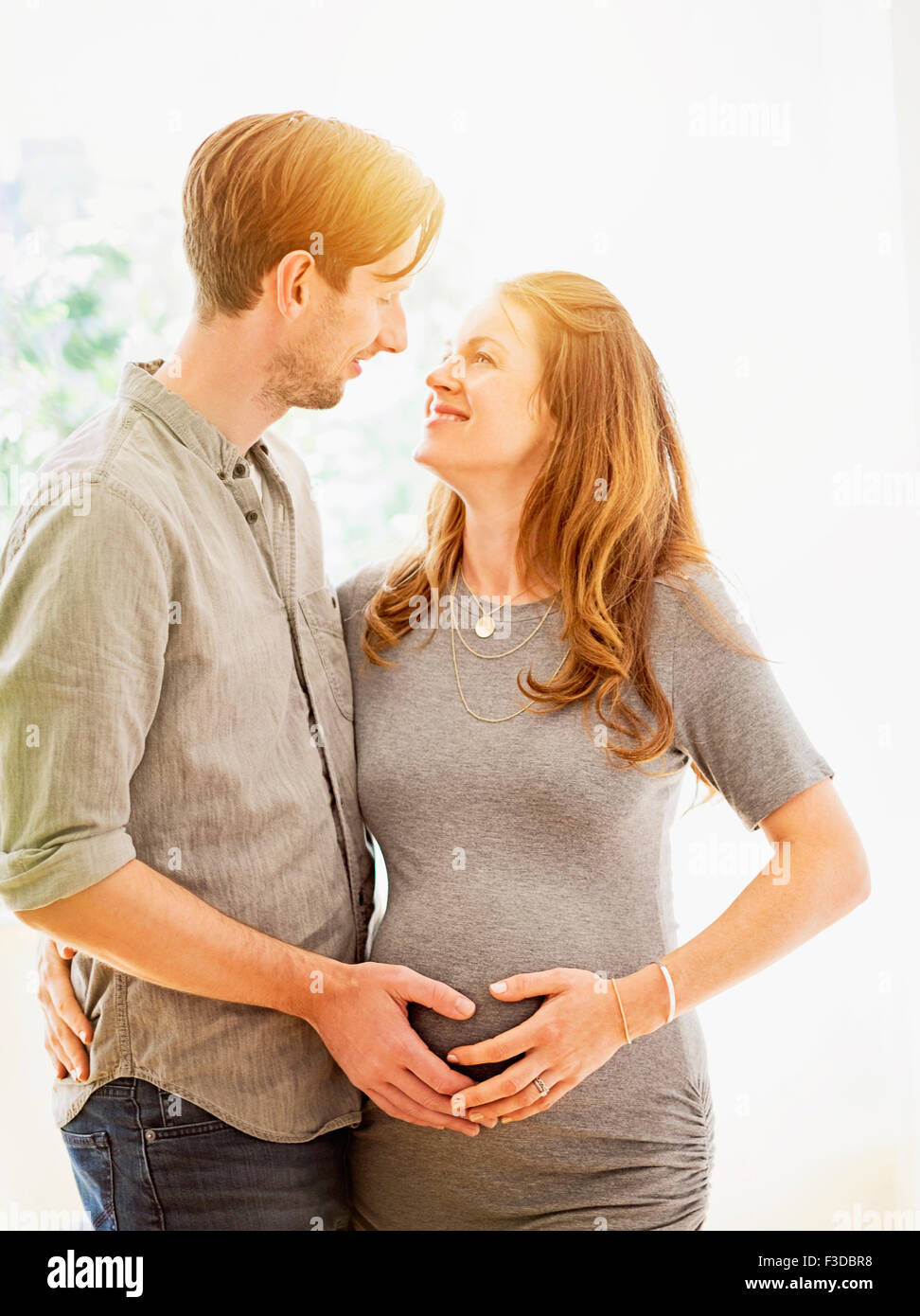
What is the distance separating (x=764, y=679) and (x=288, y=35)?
4.85 ft

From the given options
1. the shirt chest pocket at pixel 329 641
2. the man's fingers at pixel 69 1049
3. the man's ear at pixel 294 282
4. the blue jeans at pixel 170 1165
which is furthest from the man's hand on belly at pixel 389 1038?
the man's ear at pixel 294 282

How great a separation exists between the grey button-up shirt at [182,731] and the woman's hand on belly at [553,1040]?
0.20m

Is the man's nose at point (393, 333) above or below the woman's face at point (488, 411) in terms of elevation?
above

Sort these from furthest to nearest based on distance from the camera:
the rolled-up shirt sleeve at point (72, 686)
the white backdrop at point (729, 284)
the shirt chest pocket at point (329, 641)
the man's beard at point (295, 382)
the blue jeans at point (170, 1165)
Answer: the white backdrop at point (729, 284) < the shirt chest pocket at point (329, 641) < the man's beard at point (295, 382) < the blue jeans at point (170, 1165) < the rolled-up shirt sleeve at point (72, 686)

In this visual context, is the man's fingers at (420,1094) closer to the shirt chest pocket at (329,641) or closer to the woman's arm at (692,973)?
the woman's arm at (692,973)

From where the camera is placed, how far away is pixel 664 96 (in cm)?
188

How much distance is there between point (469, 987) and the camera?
124cm

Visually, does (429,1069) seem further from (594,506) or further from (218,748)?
(594,506)

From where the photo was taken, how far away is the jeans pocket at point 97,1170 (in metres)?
1.15

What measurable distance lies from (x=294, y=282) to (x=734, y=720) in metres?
0.71

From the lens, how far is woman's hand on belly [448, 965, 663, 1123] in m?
1.18
